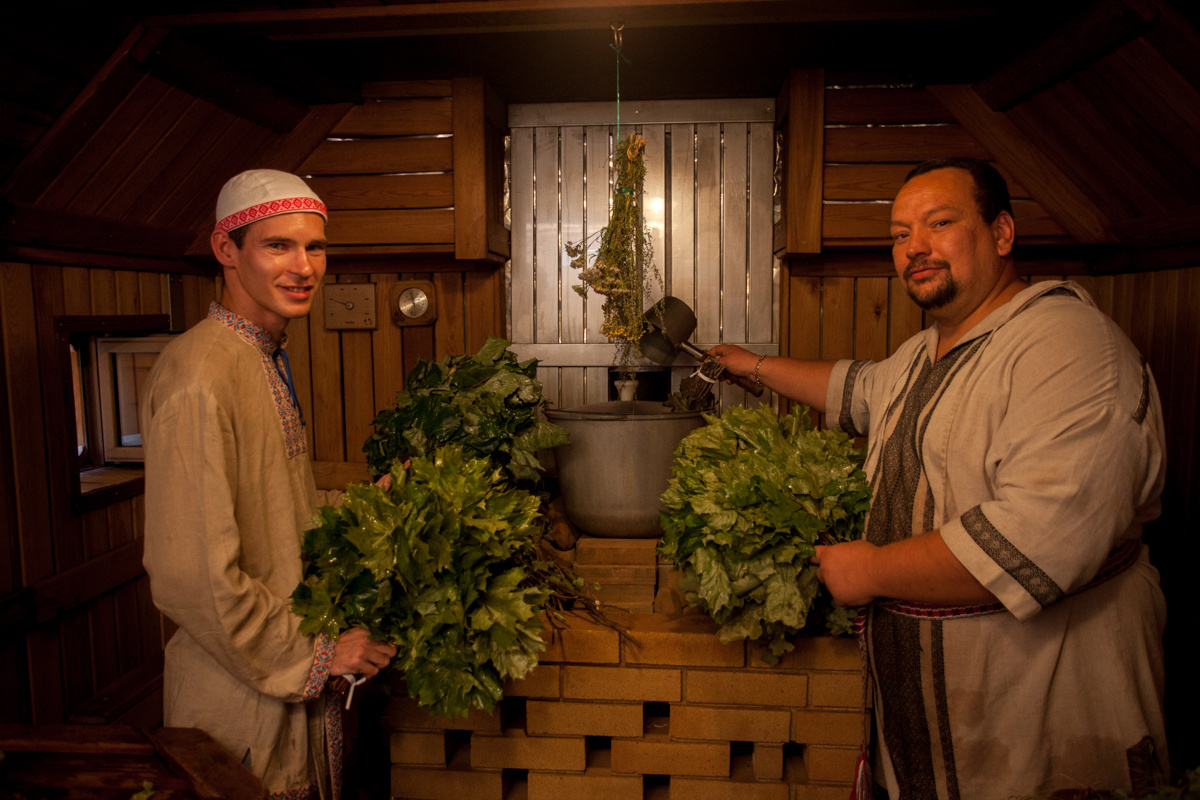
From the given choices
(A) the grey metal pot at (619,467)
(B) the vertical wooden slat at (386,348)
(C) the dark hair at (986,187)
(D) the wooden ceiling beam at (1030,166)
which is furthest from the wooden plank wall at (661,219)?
(C) the dark hair at (986,187)

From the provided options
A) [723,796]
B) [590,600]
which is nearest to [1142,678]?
[723,796]

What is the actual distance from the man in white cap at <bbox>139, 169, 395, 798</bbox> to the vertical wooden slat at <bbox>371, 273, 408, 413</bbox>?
173 centimetres

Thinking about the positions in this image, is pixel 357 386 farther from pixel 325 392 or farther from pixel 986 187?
pixel 986 187

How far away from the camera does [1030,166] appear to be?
352cm

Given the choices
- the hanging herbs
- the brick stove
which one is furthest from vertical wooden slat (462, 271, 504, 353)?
the brick stove

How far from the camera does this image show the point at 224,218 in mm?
2236

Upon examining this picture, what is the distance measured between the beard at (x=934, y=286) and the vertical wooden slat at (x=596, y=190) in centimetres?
203

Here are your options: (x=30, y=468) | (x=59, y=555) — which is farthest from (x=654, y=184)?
(x=59, y=555)

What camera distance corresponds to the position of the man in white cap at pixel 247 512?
198cm

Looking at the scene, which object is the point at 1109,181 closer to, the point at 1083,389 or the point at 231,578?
the point at 1083,389

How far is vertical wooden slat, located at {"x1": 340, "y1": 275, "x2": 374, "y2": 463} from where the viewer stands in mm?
4160

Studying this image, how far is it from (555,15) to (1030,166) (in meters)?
2.20

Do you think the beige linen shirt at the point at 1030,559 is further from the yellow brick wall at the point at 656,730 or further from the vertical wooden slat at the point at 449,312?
the vertical wooden slat at the point at 449,312

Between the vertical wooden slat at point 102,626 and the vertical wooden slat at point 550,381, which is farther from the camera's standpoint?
the vertical wooden slat at point 550,381
